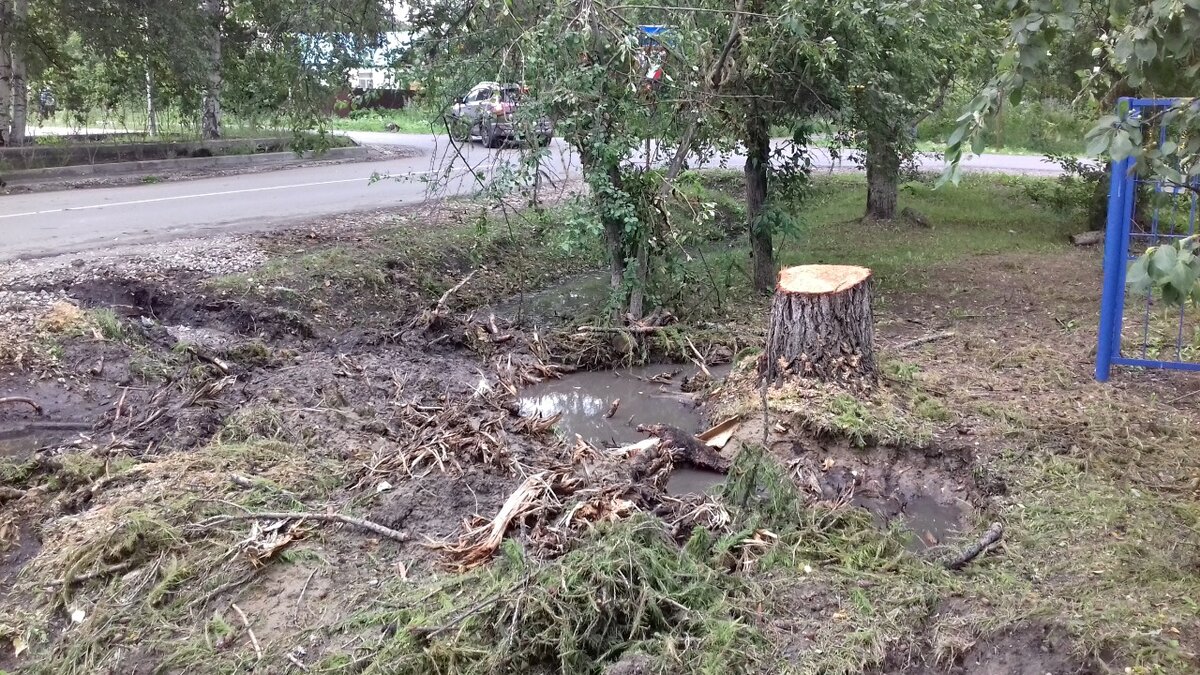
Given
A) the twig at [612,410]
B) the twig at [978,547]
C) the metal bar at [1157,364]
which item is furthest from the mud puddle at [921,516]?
the twig at [612,410]

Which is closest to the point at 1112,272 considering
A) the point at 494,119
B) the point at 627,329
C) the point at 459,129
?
the point at 627,329

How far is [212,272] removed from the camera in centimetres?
917

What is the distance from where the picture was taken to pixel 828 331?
629 centimetres

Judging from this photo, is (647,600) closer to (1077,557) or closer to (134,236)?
(1077,557)

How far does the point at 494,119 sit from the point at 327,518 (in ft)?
14.0

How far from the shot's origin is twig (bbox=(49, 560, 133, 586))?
420 cm

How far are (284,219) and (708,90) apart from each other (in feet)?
22.2

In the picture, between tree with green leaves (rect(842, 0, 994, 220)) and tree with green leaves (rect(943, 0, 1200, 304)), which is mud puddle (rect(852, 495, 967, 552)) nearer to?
tree with green leaves (rect(943, 0, 1200, 304))

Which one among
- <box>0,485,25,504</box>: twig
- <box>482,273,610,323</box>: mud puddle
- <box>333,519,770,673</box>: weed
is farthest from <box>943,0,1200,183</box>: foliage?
<box>482,273,610,323</box>: mud puddle

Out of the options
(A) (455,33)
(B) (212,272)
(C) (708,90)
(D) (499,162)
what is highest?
(A) (455,33)

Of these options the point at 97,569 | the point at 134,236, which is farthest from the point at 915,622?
the point at 134,236

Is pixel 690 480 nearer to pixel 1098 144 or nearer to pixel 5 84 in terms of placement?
pixel 1098 144

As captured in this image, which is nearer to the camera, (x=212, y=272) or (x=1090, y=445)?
(x=1090, y=445)

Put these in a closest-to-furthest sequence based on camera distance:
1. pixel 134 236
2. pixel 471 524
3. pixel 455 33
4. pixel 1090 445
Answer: pixel 471 524 < pixel 1090 445 < pixel 455 33 < pixel 134 236
